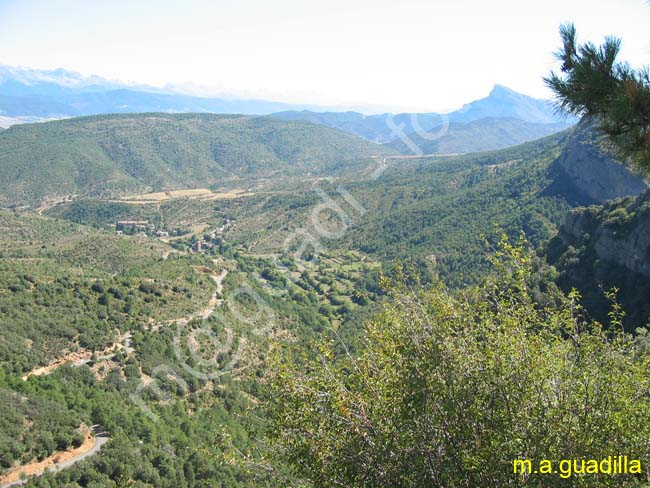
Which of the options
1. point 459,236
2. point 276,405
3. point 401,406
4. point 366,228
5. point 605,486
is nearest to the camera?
point 605,486

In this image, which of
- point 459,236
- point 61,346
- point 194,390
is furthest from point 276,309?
point 459,236

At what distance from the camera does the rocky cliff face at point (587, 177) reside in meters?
56.4

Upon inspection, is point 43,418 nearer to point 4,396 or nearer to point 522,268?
point 4,396

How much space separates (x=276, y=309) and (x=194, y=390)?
2164 cm

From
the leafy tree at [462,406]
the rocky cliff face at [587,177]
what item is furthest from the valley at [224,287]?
the leafy tree at [462,406]

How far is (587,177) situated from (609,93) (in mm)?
68522

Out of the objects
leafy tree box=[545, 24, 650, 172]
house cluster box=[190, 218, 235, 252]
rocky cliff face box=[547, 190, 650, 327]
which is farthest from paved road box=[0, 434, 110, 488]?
house cluster box=[190, 218, 235, 252]

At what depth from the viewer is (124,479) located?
2153 centimetres

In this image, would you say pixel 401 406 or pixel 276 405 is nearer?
pixel 401 406

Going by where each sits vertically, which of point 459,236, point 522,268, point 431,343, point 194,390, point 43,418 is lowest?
point 194,390

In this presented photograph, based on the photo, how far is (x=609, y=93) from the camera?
5.50m

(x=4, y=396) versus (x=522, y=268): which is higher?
(x=522, y=268)

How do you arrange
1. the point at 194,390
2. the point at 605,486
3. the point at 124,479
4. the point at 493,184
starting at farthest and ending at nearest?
the point at 493,184 < the point at 194,390 < the point at 124,479 < the point at 605,486

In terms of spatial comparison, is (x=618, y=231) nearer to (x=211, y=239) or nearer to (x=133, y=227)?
(x=211, y=239)
